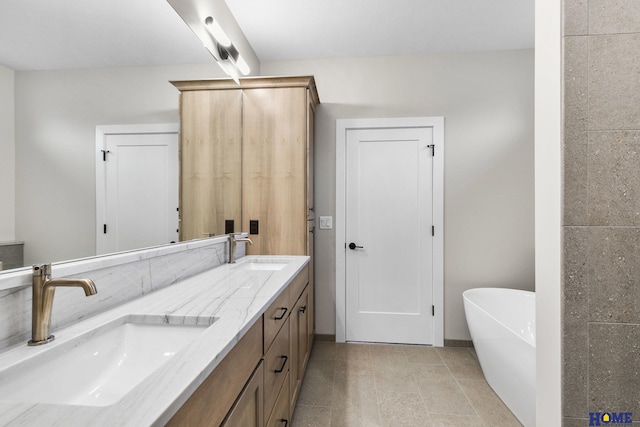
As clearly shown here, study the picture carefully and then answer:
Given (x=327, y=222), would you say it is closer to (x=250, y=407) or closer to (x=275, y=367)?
(x=275, y=367)

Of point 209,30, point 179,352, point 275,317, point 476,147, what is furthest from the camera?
point 476,147

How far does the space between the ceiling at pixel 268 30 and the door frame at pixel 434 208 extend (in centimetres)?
65

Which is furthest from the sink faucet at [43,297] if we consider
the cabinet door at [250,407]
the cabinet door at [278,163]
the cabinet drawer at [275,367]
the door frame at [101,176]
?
the cabinet door at [278,163]

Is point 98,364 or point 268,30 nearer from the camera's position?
point 98,364

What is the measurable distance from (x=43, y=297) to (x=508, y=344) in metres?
2.21

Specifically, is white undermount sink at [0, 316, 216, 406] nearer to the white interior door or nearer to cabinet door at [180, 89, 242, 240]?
cabinet door at [180, 89, 242, 240]

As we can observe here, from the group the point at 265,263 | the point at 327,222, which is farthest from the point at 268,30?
the point at 265,263

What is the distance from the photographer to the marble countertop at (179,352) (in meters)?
0.46

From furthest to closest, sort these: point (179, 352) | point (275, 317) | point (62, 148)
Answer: point (275, 317), point (62, 148), point (179, 352)

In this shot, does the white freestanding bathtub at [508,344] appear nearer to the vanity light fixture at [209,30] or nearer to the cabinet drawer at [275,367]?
the cabinet drawer at [275,367]

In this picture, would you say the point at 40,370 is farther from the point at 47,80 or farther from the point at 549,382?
the point at 549,382

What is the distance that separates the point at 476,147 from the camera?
273 centimetres

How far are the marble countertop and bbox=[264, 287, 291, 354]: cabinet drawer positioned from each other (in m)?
0.07

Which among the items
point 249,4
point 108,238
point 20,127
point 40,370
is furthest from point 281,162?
point 40,370
